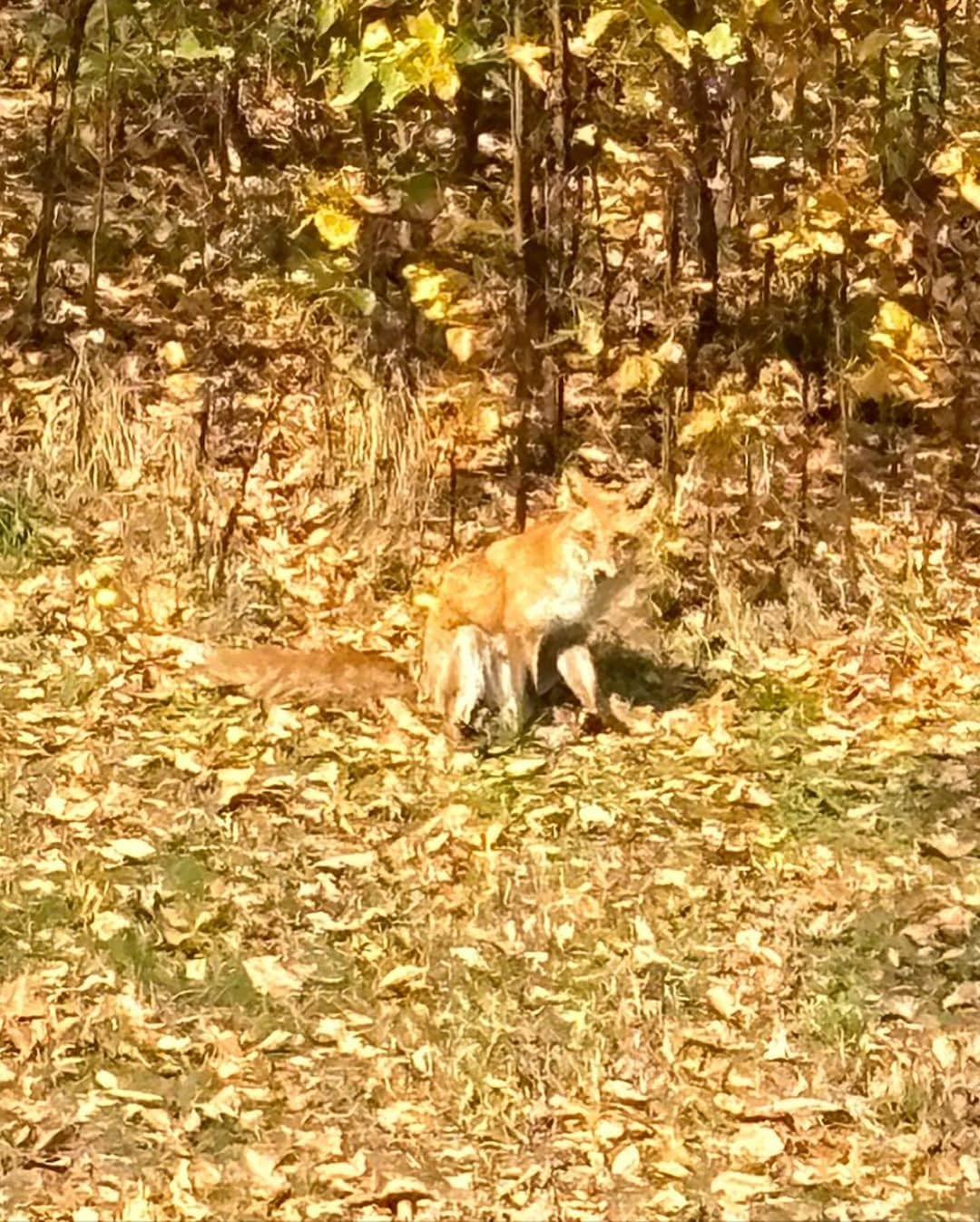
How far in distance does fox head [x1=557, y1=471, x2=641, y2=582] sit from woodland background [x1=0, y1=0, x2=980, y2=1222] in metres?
0.14

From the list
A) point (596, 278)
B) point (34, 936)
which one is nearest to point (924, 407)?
point (596, 278)

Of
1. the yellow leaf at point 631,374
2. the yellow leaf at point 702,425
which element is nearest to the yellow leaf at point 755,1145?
the yellow leaf at point 702,425

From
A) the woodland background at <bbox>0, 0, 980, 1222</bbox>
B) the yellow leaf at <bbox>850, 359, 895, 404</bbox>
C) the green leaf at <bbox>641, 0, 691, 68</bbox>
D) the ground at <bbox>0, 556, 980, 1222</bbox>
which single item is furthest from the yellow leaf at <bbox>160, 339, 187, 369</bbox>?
the yellow leaf at <bbox>850, 359, 895, 404</bbox>

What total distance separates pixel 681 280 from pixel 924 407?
963 millimetres

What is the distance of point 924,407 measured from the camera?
618 centimetres

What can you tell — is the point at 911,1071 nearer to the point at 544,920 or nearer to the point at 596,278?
the point at 544,920

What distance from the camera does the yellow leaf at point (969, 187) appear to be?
606 centimetres

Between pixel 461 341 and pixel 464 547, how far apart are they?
72 cm

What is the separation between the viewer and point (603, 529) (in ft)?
18.2

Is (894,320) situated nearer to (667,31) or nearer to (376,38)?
(667,31)

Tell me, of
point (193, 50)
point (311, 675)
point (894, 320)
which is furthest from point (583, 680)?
point (193, 50)

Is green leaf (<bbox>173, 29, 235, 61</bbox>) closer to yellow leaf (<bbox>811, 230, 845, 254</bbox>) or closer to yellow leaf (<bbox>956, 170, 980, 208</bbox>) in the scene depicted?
yellow leaf (<bbox>811, 230, 845, 254</bbox>)

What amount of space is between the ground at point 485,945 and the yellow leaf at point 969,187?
61.8 inches

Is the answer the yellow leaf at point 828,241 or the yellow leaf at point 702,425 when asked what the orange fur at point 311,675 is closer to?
the yellow leaf at point 702,425
